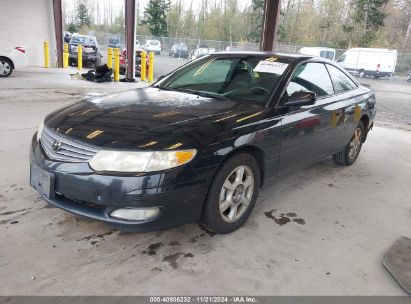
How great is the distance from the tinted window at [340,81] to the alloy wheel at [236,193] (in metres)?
1.88

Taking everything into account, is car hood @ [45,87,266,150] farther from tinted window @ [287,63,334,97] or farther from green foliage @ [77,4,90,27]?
green foliage @ [77,4,90,27]

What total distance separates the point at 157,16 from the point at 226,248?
43.7 m

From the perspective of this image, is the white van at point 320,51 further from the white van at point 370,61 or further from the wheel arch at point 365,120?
the wheel arch at point 365,120

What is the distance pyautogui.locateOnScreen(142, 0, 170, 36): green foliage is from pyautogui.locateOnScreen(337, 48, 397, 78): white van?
27.6 m

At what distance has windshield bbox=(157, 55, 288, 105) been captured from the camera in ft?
10.7

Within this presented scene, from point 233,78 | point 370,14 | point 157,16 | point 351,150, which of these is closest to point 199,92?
point 233,78

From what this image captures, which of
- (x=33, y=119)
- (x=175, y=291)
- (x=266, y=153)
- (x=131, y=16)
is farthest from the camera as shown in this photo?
(x=131, y=16)

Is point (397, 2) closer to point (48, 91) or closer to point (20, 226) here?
point (48, 91)

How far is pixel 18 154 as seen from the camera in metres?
4.31

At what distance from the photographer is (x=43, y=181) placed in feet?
8.25

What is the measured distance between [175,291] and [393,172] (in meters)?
3.84

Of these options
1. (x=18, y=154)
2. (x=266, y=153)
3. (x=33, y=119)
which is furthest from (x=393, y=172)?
(x=33, y=119)

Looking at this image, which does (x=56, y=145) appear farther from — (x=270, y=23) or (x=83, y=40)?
(x=83, y=40)

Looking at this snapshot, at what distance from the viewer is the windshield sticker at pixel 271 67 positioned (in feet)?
11.0
